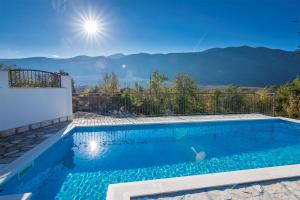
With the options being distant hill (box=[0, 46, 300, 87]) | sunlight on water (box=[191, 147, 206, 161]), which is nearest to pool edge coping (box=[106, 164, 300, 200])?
sunlight on water (box=[191, 147, 206, 161])

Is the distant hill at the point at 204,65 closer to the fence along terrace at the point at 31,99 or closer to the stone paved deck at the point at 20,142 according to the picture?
the fence along terrace at the point at 31,99

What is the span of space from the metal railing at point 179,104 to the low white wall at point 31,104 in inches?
63.5

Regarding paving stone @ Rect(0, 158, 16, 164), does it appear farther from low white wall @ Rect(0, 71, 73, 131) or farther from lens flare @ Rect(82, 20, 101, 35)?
lens flare @ Rect(82, 20, 101, 35)

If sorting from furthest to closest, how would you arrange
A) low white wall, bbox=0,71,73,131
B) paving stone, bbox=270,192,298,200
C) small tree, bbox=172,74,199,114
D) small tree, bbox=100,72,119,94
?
small tree, bbox=100,72,119,94 < small tree, bbox=172,74,199,114 < low white wall, bbox=0,71,73,131 < paving stone, bbox=270,192,298,200

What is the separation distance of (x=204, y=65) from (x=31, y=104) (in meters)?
49.3

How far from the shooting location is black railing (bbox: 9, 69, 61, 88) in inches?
226

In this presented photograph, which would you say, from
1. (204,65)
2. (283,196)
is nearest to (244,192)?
(283,196)

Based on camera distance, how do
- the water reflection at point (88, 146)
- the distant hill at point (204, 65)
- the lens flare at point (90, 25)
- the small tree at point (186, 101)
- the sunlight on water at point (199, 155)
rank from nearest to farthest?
the sunlight on water at point (199, 155)
the water reflection at point (88, 146)
the lens flare at point (90, 25)
the small tree at point (186, 101)
the distant hill at point (204, 65)

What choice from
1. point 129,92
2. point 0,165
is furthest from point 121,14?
point 0,165

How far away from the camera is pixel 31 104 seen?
6.06m

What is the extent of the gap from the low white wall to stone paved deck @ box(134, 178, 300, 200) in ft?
14.6

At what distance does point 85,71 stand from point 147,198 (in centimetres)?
4697

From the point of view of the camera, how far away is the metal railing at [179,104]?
365 inches

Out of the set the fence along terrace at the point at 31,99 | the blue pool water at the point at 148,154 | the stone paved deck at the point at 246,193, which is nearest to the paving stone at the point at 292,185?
the stone paved deck at the point at 246,193
